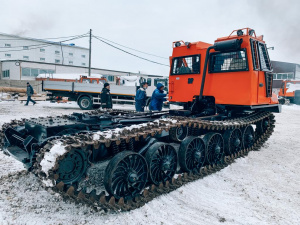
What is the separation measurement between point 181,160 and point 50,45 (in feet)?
162

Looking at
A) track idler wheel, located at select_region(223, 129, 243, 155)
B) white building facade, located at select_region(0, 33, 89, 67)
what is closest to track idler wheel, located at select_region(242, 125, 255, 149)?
track idler wheel, located at select_region(223, 129, 243, 155)

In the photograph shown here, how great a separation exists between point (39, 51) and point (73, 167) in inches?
1941

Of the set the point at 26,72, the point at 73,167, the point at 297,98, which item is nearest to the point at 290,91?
the point at 297,98

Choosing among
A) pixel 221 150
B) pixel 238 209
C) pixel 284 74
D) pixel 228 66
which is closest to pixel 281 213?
pixel 238 209

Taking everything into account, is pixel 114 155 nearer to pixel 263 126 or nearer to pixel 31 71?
pixel 263 126

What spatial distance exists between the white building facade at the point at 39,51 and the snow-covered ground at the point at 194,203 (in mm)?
45259

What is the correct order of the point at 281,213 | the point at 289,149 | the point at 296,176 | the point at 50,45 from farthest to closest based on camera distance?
the point at 50,45, the point at 289,149, the point at 296,176, the point at 281,213

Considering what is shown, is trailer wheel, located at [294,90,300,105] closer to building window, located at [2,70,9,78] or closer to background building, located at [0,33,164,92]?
background building, located at [0,33,164,92]

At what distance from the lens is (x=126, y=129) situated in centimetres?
386

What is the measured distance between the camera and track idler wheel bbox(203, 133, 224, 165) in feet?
18.6

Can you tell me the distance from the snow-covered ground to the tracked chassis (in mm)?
214

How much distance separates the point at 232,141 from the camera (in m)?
6.58

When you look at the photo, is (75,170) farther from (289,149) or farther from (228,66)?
(289,149)

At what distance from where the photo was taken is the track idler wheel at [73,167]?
10.9ft
